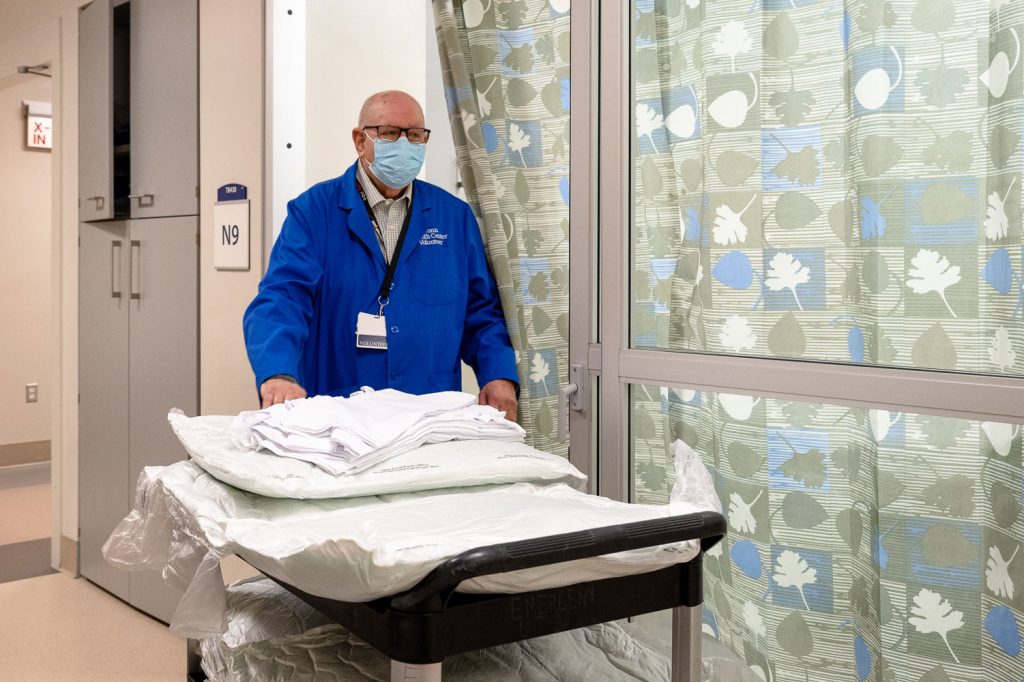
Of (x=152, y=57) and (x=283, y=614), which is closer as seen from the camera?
(x=283, y=614)

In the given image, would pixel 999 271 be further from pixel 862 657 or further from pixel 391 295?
pixel 391 295

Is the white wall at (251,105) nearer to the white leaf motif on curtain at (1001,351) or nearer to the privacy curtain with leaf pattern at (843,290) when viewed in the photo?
the privacy curtain with leaf pattern at (843,290)

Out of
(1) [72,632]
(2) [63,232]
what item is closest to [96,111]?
(2) [63,232]

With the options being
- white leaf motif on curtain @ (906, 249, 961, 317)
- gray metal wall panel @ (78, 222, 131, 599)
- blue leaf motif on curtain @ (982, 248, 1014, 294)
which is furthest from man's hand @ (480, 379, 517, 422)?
gray metal wall panel @ (78, 222, 131, 599)

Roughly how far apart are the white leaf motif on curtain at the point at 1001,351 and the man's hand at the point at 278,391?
46.1 inches

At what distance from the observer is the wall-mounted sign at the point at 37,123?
5711 millimetres

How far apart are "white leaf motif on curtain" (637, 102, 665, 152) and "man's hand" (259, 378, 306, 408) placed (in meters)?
0.85

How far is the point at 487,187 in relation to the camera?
2139mm

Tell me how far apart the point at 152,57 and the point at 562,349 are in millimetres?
2141

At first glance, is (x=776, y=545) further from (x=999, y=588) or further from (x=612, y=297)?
(x=612, y=297)

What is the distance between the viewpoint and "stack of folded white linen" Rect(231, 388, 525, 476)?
1342 millimetres

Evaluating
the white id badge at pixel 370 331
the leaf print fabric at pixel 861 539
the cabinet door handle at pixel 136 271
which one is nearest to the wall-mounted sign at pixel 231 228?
the cabinet door handle at pixel 136 271

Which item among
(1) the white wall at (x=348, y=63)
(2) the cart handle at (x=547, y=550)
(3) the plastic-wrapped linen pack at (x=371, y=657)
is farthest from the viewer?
(1) the white wall at (x=348, y=63)

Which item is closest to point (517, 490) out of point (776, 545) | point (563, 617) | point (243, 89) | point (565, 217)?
point (563, 617)
